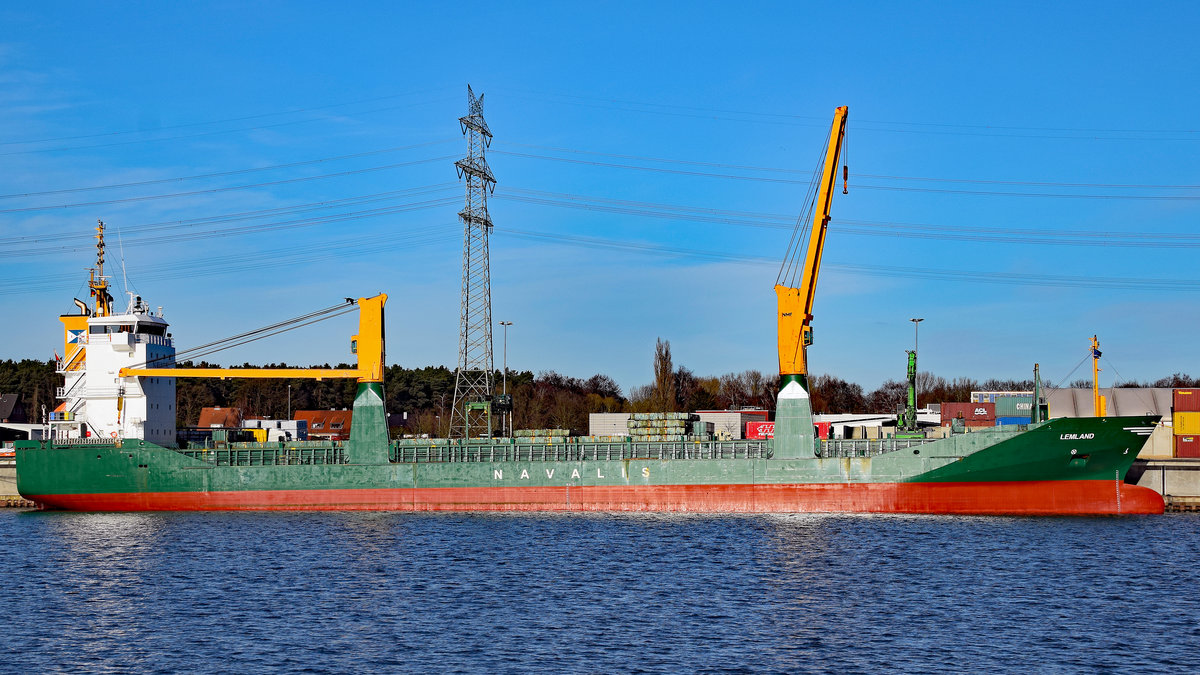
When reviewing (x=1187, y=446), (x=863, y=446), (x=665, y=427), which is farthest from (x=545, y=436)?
(x=1187, y=446)

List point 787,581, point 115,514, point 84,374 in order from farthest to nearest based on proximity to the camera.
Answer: point 84,374 < point 115,514 < point 787,581

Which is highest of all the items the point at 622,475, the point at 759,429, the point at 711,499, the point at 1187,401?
the point at 1187,401

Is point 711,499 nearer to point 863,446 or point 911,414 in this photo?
point 863,446

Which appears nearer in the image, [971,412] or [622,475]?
[622,475]

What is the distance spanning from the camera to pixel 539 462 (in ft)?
150

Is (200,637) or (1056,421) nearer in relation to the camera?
(200,637)

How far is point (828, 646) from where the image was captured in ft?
71.8

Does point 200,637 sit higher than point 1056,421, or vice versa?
point 1056,421

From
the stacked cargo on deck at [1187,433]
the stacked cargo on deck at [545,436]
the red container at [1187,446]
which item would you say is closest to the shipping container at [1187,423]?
the stacked cargo on deck at [1187,433]

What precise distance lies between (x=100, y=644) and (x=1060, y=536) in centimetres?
3115

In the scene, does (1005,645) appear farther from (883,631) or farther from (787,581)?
(787,581)

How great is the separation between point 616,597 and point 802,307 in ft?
67.5

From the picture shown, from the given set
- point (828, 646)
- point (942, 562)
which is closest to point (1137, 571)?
point (942, 562)

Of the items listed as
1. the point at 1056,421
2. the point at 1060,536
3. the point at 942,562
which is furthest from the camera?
the point at 1056,421
